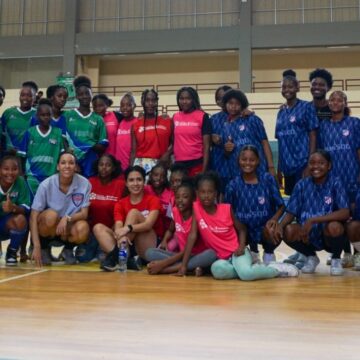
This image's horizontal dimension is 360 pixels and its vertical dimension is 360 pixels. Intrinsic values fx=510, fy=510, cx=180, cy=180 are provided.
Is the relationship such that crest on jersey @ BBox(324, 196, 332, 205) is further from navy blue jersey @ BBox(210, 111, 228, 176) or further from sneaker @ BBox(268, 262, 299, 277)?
navy blue jersey @ BBox(210, 111, 228, 176)

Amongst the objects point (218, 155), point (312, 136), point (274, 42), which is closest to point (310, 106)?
point (312, 136)

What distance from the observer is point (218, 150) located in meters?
4.04

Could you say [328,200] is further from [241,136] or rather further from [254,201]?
[241,136]

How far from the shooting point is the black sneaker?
11.4 ft

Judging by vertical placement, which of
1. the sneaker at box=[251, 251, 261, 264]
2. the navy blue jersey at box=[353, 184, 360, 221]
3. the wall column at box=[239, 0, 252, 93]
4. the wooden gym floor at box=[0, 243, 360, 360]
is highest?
the wall column at box=[239, 0, 252, 93]

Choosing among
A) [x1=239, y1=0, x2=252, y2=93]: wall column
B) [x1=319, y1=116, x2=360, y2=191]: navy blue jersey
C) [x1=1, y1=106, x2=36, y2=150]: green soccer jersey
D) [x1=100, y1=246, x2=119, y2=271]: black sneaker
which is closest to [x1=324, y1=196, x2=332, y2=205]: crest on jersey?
[x1=319, y1=116, x2=360, y2=191]: navy blue jersey

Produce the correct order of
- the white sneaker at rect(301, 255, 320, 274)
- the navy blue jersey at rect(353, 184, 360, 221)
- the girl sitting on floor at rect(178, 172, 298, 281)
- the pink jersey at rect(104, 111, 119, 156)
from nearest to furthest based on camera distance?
the girl sitting on floor at rect(178, 172, 298, 281), the white sneaker at rect(301, 255, 320, 274), the navy blue jersey at rect(353, 184, 360, 221), the pink jersey at rect(104, 111, 119, 156)

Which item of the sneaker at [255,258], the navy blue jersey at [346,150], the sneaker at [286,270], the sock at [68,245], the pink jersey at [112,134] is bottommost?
the sneaker at [286,270]

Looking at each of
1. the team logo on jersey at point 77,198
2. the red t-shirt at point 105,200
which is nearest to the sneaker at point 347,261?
the red t-shirt at point 105,200

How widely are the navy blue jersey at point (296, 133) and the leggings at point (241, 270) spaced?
1.04 m

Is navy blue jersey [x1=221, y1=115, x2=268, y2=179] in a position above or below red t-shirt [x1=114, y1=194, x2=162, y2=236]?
above

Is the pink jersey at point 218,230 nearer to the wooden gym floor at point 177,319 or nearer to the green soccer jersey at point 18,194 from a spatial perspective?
the wooden gym floor at point 177,319

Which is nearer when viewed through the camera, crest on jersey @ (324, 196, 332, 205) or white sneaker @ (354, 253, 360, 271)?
crest on jersey @ (324, 196, 332, 205)

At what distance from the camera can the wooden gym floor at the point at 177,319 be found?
4.86 feet
